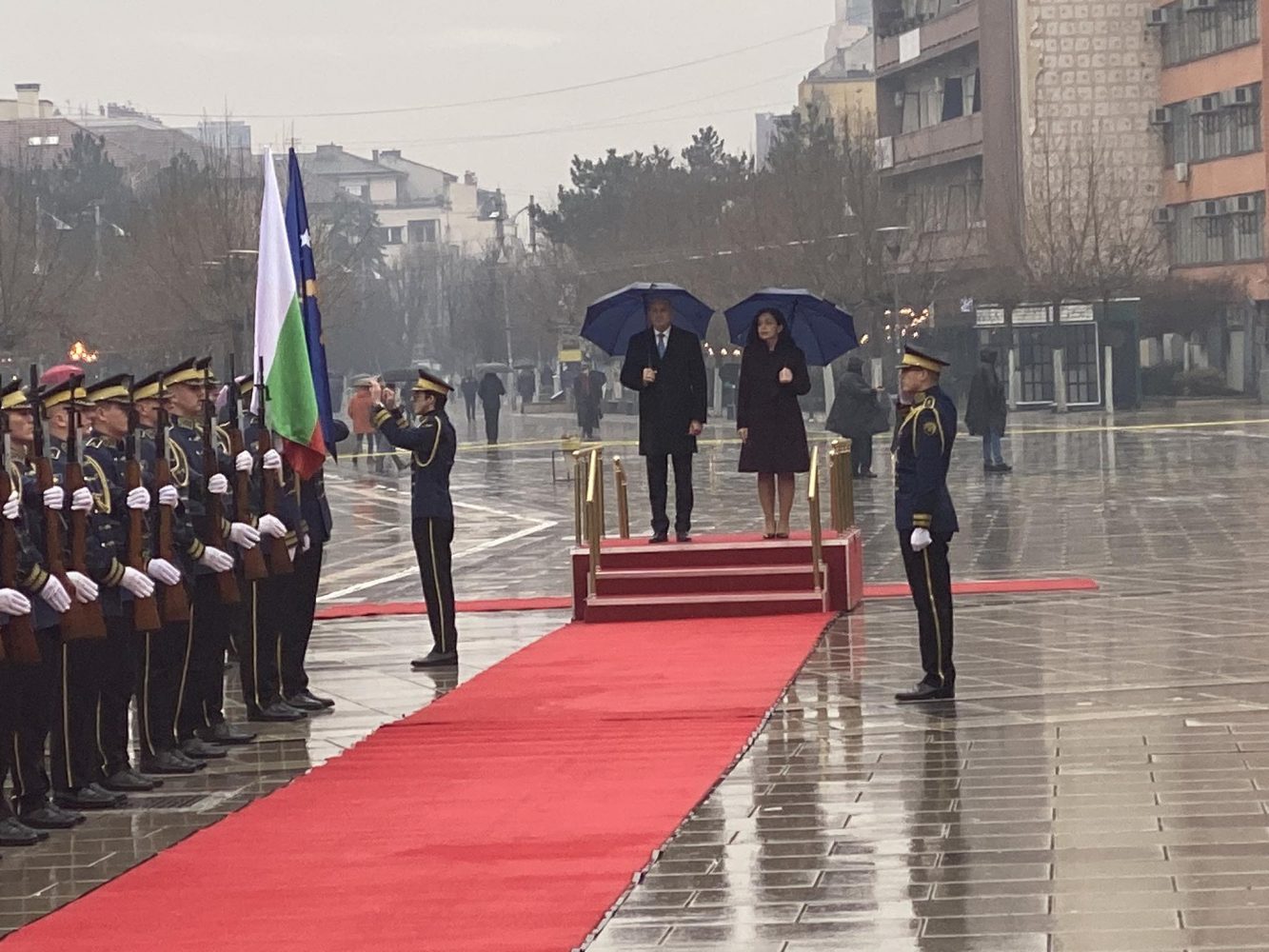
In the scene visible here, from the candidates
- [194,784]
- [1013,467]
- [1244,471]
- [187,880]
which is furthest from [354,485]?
[187,880]

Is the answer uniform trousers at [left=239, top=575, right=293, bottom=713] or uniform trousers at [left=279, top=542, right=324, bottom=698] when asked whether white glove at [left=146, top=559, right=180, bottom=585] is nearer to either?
uniform trousers at [left=239, top=575, right=293, bottom=713]

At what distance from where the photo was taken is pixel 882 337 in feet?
217

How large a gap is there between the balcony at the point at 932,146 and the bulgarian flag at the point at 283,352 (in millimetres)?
61734

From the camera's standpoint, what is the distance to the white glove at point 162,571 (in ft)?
37.8

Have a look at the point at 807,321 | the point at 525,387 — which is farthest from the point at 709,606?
the point at 525,387

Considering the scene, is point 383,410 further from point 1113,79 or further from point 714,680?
point 1113,79

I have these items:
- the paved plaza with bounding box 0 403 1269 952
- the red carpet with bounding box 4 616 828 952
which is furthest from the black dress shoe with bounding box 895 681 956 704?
the red carpet with bounding box 4 616 828 952

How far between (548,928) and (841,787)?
2994mm

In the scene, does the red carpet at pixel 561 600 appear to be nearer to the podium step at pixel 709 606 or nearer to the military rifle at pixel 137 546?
the podium step at pixel 709 606

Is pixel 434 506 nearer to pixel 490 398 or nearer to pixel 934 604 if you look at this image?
pixel 934 604

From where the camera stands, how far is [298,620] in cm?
1428

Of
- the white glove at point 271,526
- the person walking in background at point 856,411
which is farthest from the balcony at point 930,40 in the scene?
the white glove at point 271,526

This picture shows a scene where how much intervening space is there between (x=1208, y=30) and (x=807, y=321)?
52.6 m

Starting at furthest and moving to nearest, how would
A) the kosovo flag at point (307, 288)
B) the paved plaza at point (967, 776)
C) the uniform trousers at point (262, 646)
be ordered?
the kosovo flag at point (307, 288), the uniform trousers at point (262, 646), the paved plaza at point (967, 776)
